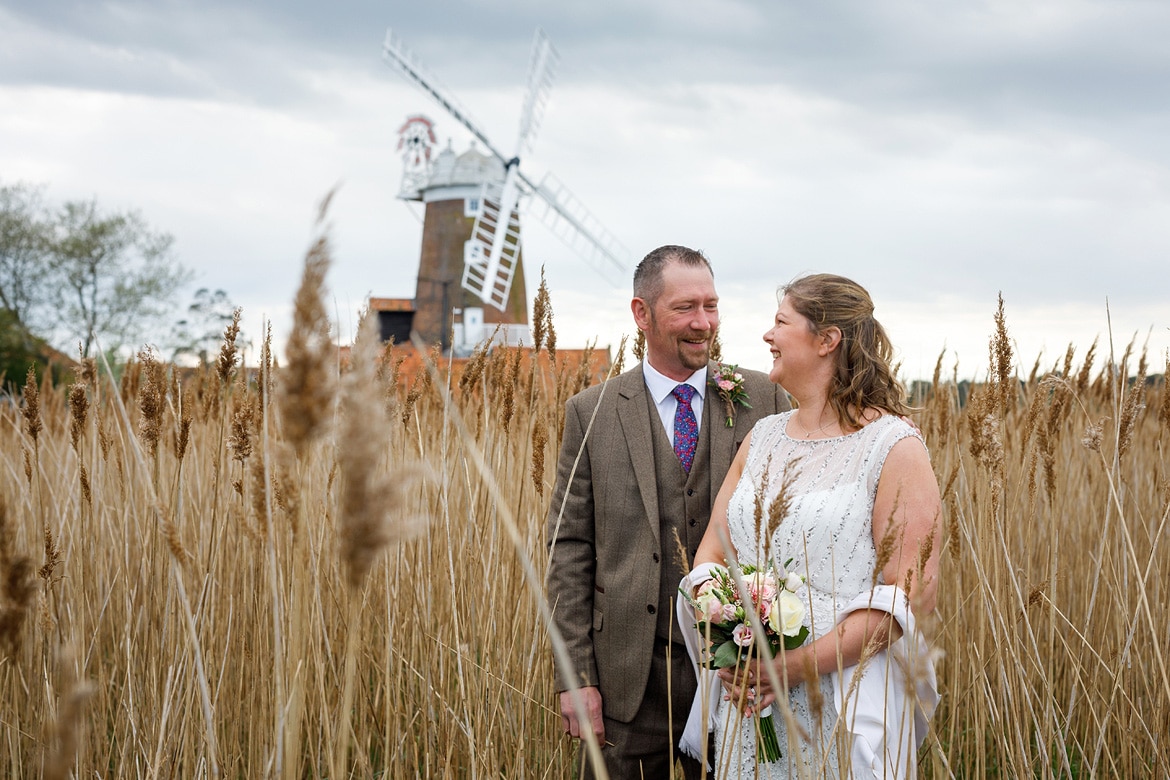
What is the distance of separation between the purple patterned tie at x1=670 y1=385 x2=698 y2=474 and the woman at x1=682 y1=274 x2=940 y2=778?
263 millimetres

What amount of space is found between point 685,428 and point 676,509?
27cm

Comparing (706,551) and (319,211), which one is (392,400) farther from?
(319,211)

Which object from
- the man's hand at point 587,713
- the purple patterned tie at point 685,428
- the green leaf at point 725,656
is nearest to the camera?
the green leaf at point 725,656

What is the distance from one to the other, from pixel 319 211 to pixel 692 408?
84.0 inches

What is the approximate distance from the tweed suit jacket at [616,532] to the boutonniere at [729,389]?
0.07 feet

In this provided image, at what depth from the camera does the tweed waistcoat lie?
102 inches

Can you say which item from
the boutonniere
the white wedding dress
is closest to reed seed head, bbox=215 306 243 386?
the white wedding dress

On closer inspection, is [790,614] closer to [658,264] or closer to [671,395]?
[671,395]

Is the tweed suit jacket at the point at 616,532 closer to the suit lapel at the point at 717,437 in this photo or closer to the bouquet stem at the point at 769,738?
the suit lapel at the point at 717,437

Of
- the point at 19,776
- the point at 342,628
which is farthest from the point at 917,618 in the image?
the point at 19,776

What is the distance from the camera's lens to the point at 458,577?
101 inches

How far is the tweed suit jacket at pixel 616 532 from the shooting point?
258cm

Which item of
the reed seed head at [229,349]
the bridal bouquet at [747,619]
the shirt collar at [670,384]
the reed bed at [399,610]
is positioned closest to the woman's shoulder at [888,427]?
the reed bed at [399,610]

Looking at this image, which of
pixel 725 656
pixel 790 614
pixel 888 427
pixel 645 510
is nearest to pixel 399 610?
pixel 645 510
